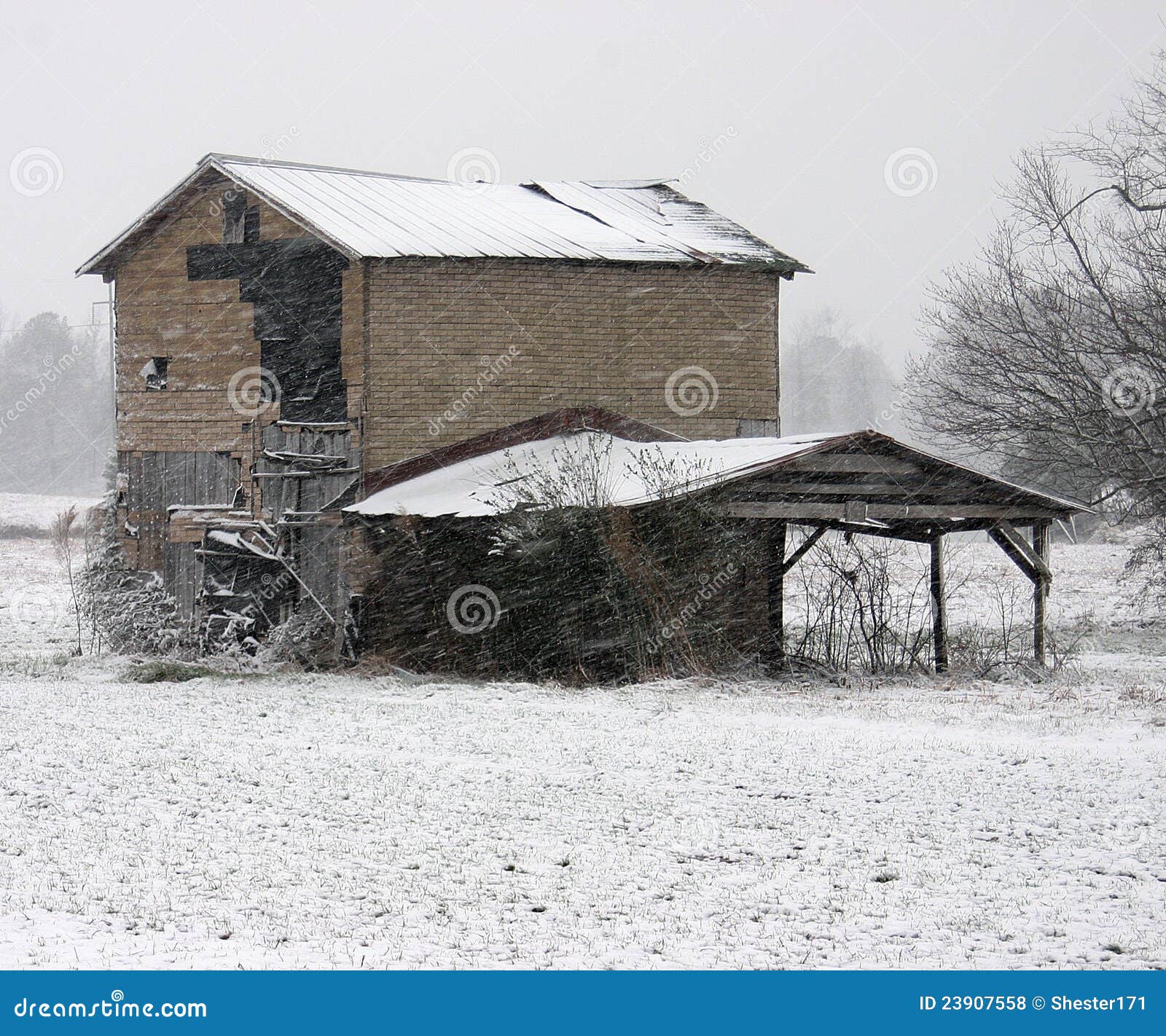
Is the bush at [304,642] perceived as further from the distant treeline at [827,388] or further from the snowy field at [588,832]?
the distant treeline at [827,388]

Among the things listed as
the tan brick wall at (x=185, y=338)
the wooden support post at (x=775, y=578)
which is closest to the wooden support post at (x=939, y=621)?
the wooden support post at (x=775, y=578)

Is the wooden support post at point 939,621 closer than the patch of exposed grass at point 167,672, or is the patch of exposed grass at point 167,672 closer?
the patch of exposed grass at point 167,672

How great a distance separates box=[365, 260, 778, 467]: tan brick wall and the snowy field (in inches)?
226

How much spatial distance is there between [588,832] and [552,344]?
462 inches

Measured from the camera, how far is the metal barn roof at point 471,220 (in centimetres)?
1889

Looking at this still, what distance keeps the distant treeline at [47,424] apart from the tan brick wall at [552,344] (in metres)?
80.2

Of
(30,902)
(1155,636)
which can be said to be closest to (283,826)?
(30,902)

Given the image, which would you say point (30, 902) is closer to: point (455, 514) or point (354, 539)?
point (455, 514)

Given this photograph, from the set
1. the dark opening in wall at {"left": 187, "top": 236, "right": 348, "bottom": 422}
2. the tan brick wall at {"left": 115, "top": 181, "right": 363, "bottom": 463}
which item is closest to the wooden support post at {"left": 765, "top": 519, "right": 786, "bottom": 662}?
the dark opening in wall at {"left": 187, "top": 236, "right": 348, "bottom": 422}

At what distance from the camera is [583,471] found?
1583 cm

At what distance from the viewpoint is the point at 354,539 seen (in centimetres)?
1833

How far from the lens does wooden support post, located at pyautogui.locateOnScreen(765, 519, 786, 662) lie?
60.0ft

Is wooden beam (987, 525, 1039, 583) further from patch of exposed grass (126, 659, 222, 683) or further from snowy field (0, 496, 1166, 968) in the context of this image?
patch of exposed grass (126, 659, 222, 683)

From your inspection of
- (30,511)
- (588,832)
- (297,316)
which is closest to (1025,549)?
(297,316)
